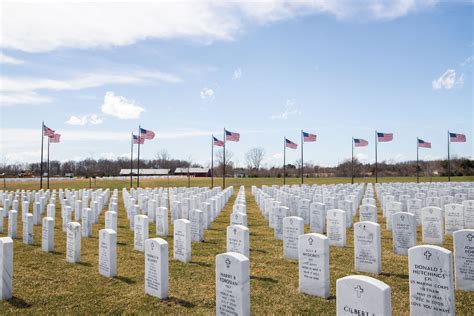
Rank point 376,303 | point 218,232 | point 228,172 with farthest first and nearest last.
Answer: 1. point 228,172
2. point 218,232
3. point 376,303

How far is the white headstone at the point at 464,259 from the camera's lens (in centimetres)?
654

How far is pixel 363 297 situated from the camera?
13.7 ft

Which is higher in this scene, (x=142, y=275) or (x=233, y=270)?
(x=233, y=270)

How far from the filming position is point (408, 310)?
562 centimetres

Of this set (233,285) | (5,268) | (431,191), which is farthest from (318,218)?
(431,191)

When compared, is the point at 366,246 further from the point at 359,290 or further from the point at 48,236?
the point at 48,236

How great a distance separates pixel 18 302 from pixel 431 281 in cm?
674

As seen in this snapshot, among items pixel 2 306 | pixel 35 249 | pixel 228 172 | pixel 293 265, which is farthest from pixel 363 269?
pixel 228 172

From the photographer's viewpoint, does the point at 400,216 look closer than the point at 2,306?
No

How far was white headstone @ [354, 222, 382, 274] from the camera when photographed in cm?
757

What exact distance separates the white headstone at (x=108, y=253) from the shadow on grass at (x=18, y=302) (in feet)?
5.38

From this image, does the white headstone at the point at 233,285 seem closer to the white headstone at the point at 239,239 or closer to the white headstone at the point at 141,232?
the white headstone at the point at 239,239

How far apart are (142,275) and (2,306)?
2.50 metres

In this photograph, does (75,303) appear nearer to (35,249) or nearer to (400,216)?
(35,249)
